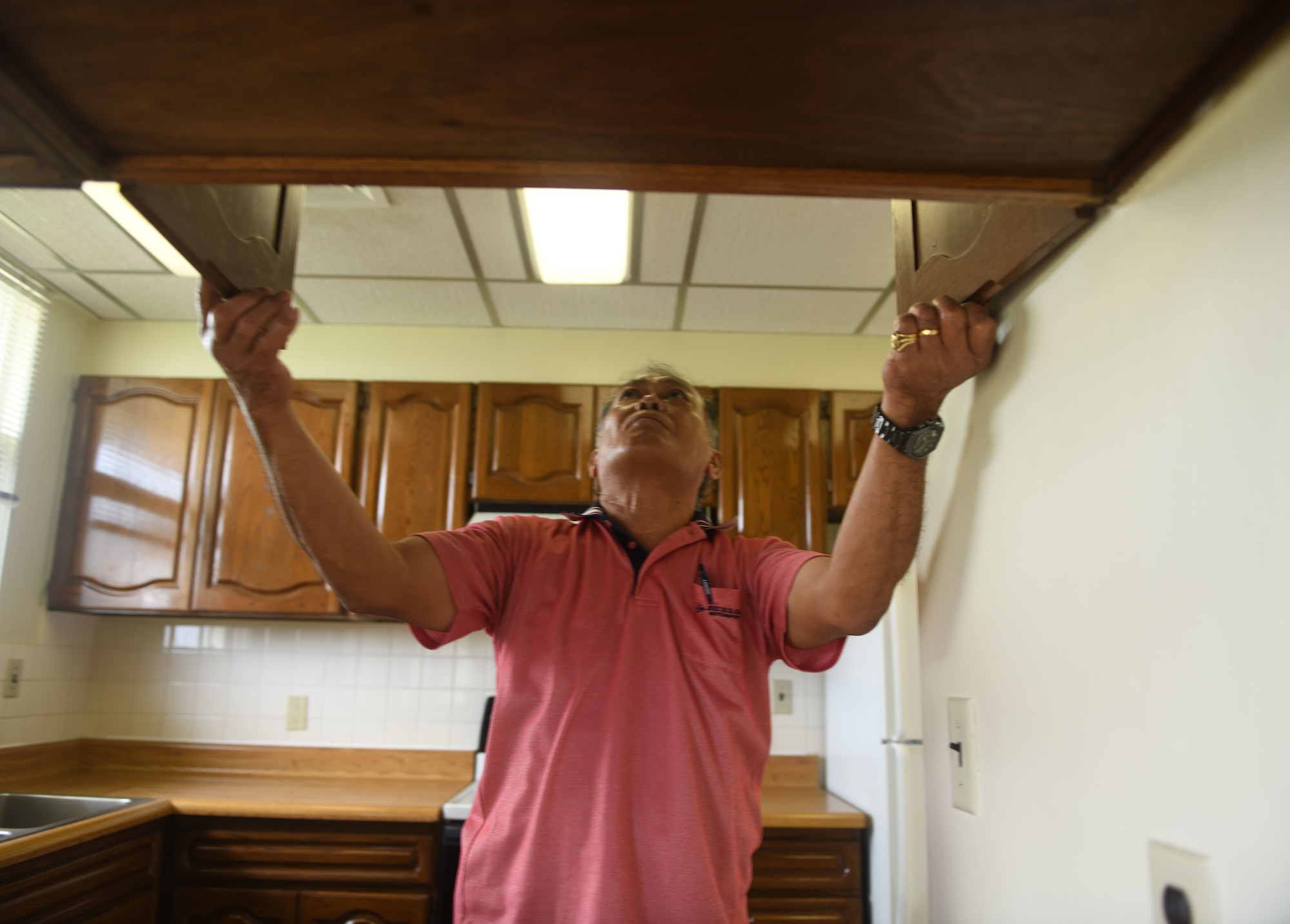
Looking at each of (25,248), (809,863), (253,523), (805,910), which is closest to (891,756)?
(809,863)

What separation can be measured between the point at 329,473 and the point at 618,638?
45 cm

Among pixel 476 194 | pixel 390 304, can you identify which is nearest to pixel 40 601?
pixel 390 304

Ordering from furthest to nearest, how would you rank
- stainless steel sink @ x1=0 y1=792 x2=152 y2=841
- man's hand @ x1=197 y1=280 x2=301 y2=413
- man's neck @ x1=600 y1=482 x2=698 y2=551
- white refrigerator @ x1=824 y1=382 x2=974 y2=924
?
stainless steel sink @ x1=0 y1=792 x2=152 y2=841 < white refrigerator @ x1=824 y1=382 x2=974 y2=924 < man's neck @ x1=600 y1=482 x2=698 y2=551 < man's hand @ x1=197 y1=280 x2=301 y2=413

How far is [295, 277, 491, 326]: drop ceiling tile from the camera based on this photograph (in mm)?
2834

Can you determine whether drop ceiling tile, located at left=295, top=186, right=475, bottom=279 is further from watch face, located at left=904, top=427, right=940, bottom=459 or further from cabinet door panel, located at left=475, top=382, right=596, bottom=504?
watch face, located at left=904, top=427, right=940, bottom=459

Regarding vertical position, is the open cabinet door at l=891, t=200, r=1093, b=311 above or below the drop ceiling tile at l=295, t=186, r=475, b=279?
below

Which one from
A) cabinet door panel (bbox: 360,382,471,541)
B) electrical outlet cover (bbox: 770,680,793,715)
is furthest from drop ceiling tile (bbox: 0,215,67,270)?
electrical outlet cover (bbox: 770,680,793,715)

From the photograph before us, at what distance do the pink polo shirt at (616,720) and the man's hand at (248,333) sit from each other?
0.34m

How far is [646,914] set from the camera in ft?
3.52

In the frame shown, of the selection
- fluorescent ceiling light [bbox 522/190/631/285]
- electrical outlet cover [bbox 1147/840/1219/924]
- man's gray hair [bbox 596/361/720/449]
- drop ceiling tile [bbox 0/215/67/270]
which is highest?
drop ceiling tile [bbox 0/215/67/270]

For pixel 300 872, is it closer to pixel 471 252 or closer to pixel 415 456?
pixel 415 456

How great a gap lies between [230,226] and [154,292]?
2.45 meters

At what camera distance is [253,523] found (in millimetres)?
2822

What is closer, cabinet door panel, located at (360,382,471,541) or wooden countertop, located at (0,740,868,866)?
wooden countertop, located at (0,740,868,866)
